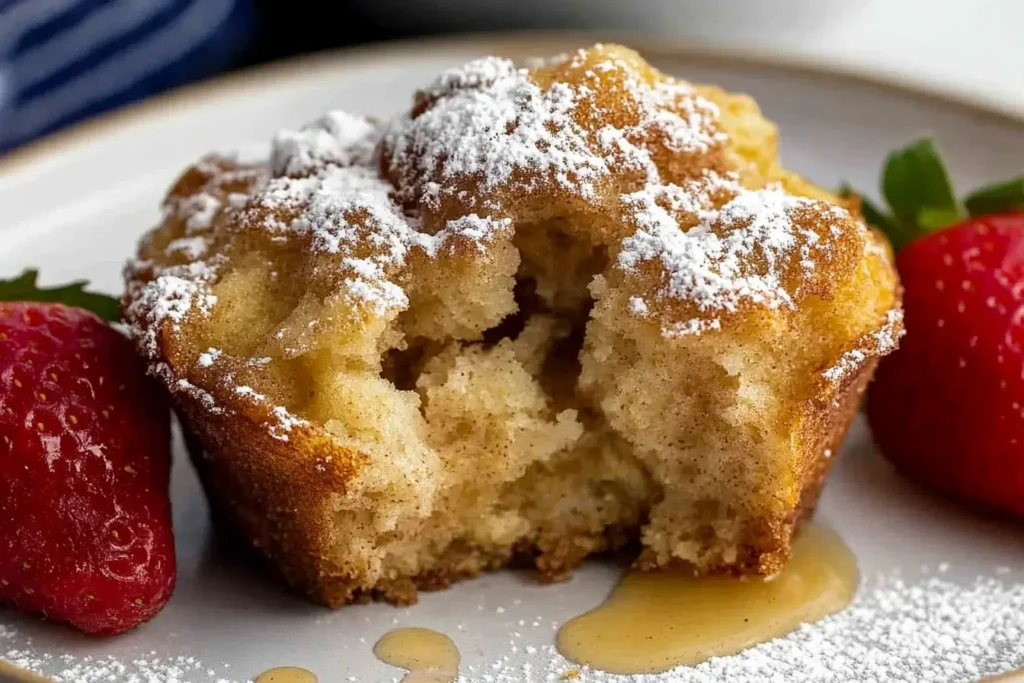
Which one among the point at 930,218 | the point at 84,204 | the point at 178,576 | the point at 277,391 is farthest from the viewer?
the point at 84,204

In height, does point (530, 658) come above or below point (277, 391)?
below

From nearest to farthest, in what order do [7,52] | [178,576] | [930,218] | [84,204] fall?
[178,576], [930,218], [84,204], [7,52]

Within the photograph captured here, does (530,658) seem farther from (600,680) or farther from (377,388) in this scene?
(377,388)

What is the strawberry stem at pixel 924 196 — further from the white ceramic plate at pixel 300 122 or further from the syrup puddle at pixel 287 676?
the syrup puddle at pixel 287 676

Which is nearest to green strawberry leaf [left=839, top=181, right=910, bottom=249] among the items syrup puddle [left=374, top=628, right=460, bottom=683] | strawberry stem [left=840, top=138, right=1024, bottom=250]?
strawberry stem [left=840, top=138, right=1024, bottom=250]

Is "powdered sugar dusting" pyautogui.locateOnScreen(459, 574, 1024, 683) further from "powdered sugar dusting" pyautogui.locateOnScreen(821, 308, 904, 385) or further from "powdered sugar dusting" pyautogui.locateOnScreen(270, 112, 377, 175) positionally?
"powdered sugar dusting" pyautogui.locateOnScreen(270, 112, 377, 175)

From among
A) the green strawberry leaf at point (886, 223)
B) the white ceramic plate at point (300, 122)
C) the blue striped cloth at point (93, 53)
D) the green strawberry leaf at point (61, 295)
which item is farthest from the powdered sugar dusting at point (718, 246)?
the blue striped cloth at point (93, 53)

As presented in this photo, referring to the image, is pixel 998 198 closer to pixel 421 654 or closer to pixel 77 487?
pixel 421 654

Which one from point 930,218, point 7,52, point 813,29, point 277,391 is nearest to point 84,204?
point 7,52
